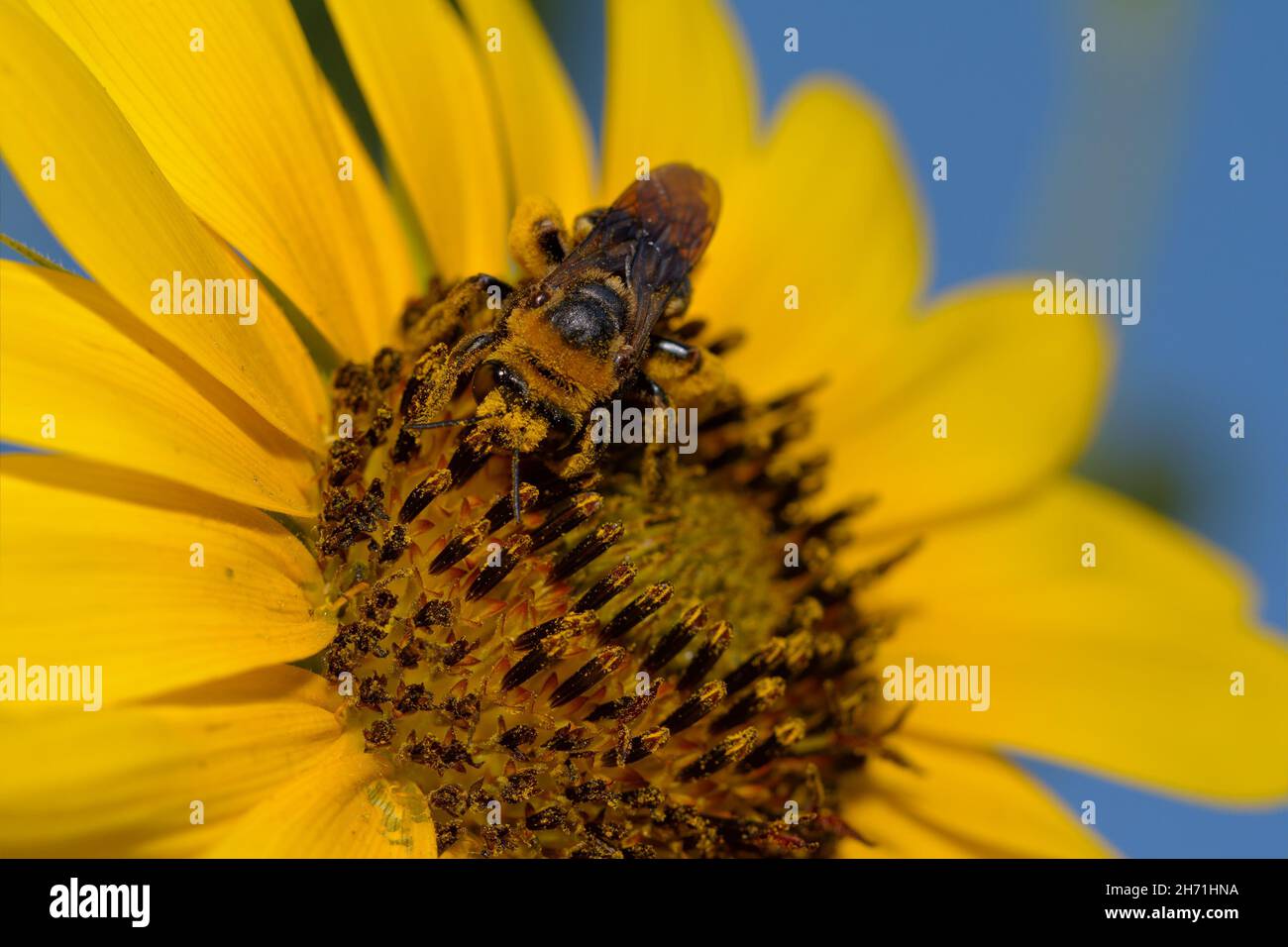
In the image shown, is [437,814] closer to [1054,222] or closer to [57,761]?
[57,761]

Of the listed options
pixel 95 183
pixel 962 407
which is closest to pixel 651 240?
pixel 95 183

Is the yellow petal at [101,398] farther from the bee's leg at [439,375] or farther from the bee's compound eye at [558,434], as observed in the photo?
the bee's compound eye at [558,434]

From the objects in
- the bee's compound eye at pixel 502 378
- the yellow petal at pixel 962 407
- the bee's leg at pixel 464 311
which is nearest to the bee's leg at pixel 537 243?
the bee's leg at pixel 464 311

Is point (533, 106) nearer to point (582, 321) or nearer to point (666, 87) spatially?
point (666, 87)
